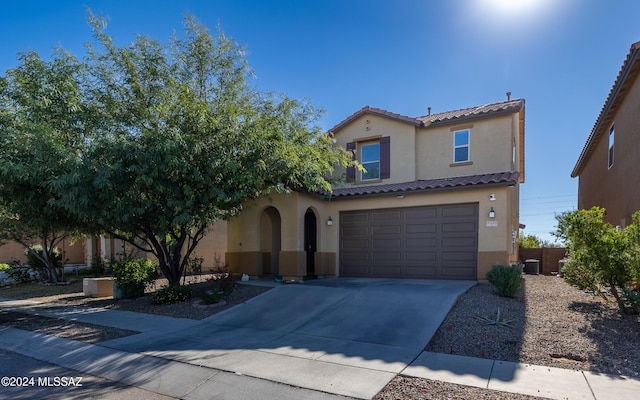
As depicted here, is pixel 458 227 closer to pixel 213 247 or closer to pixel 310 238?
pixel 310 238

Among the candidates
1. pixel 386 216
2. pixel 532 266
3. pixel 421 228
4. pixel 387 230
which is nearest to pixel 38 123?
pixel 386 216

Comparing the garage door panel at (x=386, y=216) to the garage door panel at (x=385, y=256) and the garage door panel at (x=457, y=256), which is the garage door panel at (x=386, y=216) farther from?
the garage door panel at (x=457, y=256)

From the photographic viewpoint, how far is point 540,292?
1077 centimetres

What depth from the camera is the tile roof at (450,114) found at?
1405 centimetres

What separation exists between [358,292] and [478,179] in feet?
19.0

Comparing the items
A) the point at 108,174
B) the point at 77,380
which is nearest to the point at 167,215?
the point at 108,174

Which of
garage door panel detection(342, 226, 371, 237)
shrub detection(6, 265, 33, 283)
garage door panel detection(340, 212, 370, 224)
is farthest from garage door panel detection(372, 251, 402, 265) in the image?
shrub detection(6, 265, 33, 283)

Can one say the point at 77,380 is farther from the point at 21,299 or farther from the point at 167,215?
the point at 21,299

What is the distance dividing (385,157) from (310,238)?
4628 mm

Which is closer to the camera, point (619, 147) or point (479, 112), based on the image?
point (619, 147)

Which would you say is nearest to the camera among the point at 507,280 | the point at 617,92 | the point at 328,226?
the point at 507,280

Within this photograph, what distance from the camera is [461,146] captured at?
48.6 feet

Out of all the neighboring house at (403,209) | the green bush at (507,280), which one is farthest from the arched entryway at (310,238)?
the green bush at (507,280)

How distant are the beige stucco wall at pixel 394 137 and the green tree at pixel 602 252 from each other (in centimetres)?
725
